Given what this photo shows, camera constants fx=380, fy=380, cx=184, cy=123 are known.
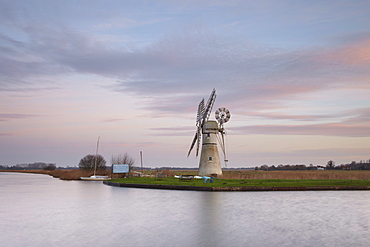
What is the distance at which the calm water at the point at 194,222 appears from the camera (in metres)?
14.0

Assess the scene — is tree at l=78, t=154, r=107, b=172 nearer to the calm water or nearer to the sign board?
the sign board

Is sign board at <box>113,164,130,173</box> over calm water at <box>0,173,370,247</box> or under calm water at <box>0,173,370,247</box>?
over

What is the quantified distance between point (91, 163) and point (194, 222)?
63.1 metres

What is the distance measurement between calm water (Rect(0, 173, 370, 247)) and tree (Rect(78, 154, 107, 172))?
5012 centimetres

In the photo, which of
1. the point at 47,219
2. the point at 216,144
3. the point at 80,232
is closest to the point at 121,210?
the point at 47,219

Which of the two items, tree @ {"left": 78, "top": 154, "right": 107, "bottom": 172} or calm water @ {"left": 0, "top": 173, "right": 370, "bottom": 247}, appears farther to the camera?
tree @ {"left": 78, "top": 154, "right": 107, "bottom": 172}

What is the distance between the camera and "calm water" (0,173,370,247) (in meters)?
14.0

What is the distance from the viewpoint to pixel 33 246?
13078mm

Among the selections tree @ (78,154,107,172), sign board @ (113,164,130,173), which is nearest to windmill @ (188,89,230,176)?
sign board @ (113,164,130,173)

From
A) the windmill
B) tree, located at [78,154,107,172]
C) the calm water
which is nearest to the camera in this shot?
the calm water

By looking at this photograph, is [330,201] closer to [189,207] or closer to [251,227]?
[189,207]

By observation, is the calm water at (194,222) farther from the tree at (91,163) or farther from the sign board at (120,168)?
the tree at (91,163)

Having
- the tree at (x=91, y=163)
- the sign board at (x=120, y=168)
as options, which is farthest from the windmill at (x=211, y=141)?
the tree at (x=91, y=163)

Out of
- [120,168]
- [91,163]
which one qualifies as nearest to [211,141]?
[120,168]
